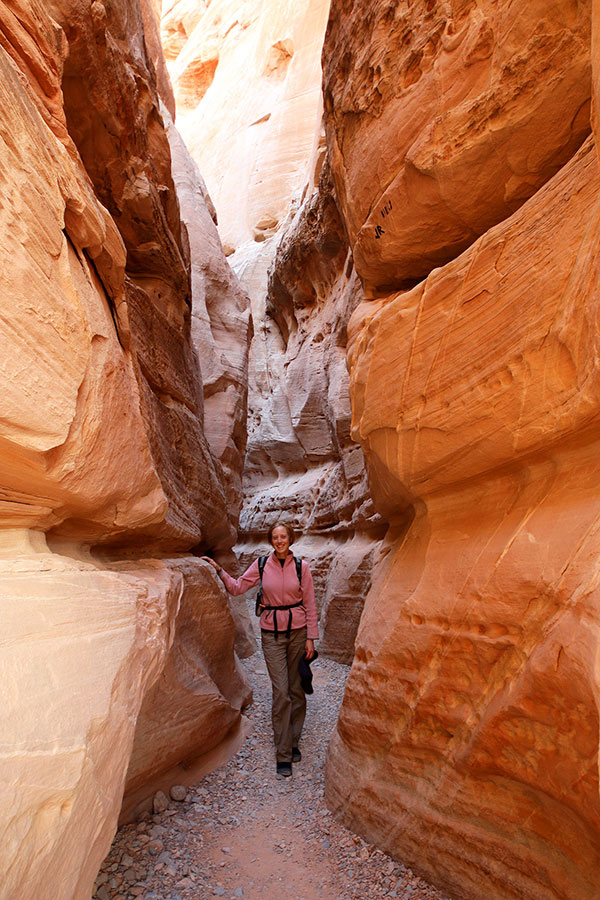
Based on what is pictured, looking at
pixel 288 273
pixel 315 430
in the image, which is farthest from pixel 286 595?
pixel 288 273

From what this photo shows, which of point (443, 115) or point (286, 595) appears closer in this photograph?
point (443, 115)

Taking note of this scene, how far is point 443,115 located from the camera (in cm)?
362

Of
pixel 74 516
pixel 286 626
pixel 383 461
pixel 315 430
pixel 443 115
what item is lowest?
pixel 286 626

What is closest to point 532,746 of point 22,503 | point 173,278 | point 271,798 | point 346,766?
point 346,766

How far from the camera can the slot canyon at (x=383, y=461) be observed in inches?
76.4

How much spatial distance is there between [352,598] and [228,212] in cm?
1741

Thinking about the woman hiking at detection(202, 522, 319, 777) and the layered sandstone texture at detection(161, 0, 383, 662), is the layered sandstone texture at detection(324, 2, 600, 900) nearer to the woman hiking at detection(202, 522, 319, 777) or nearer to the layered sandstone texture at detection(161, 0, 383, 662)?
the woman hiking at detection(202, 522, 319, 777)

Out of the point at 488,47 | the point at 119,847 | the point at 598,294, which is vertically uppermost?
the point at 488,47

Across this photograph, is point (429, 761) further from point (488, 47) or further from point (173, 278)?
point (173, 278)

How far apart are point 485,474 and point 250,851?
2.75 m

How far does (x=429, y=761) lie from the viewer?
302 cm

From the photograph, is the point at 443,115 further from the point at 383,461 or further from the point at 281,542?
the point at 281,542

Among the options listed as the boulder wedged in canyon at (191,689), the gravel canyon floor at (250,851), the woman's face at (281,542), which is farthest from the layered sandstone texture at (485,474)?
the boulder wedged in canyon at (191,689)

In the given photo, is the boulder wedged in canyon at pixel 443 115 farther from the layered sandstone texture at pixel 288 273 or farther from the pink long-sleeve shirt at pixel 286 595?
the layered sandstone texture at pixel 288 273
